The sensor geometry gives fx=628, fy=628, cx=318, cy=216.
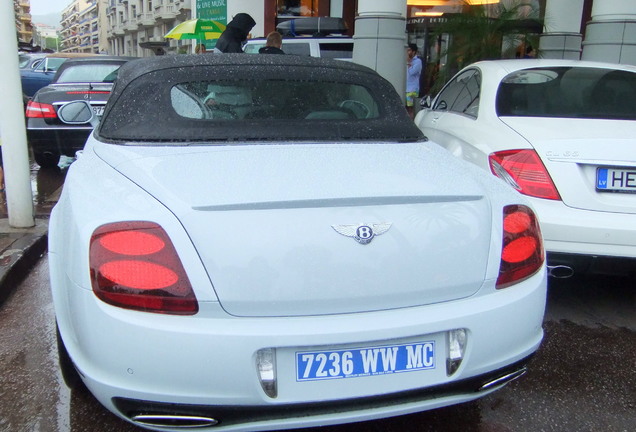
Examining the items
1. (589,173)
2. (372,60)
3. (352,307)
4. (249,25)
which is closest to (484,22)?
(372,60)

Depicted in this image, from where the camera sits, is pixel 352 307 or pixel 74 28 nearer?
pixel 352 307

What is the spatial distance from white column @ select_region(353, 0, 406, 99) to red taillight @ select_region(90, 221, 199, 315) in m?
8.33

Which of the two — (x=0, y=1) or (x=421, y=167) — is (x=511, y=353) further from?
(x=0, y=1)

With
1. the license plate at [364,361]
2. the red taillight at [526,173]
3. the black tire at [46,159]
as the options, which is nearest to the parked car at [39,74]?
the black tire at [46,159]

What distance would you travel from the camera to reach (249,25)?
23.7ft

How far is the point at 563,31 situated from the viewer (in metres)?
11.7

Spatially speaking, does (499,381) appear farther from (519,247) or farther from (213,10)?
(213,10)

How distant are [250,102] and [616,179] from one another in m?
2.00

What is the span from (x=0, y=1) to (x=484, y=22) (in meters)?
6.55

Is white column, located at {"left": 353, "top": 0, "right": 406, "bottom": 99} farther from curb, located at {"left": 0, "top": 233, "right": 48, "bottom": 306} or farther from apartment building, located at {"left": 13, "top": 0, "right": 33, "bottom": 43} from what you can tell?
apartment building, located at {"left": 13, "top": 0, "right": 33, "bottom": 43}

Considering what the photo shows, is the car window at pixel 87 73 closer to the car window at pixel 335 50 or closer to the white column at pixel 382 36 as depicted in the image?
the white column at pixel 382 36

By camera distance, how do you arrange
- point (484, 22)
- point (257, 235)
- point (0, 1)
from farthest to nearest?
point (484, 22), point (0, 1), point (257, 235)

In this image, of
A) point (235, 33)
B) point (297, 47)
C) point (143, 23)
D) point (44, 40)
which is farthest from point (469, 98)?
point (44, 40)

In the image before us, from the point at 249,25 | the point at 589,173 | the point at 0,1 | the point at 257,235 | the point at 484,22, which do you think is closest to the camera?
the point at 257,235
